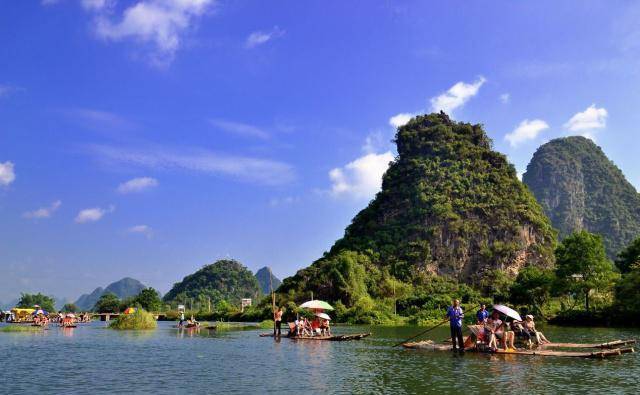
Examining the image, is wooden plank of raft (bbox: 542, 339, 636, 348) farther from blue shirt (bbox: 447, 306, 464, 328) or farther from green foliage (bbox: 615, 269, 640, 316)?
green foliage (bbox: 615, 269, 640, 316)

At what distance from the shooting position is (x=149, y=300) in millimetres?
116188

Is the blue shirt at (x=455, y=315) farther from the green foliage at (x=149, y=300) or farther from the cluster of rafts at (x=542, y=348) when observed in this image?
the green foliage at (x=149, y=300)

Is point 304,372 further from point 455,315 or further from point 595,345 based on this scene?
point 595,345

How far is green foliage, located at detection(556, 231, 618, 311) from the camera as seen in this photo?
55.7 m

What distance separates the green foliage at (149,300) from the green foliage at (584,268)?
82854 mm

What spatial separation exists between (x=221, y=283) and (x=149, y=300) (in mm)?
71356

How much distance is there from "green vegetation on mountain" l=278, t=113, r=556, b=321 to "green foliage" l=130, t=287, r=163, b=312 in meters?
33.7

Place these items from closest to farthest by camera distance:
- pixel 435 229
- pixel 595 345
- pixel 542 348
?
pixel 542 348, pixel 595 345, pixel 435 229

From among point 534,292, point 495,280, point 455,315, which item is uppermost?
point 495,280

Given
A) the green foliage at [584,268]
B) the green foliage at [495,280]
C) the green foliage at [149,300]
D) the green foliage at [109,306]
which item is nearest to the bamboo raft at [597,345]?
the green foliage at [584,268]

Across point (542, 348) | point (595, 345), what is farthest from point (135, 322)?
point (595, 345)

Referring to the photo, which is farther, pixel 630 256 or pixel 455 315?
pixel 630 256

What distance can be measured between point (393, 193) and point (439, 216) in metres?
15.8

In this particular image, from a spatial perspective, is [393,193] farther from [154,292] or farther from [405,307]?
[154,292]
